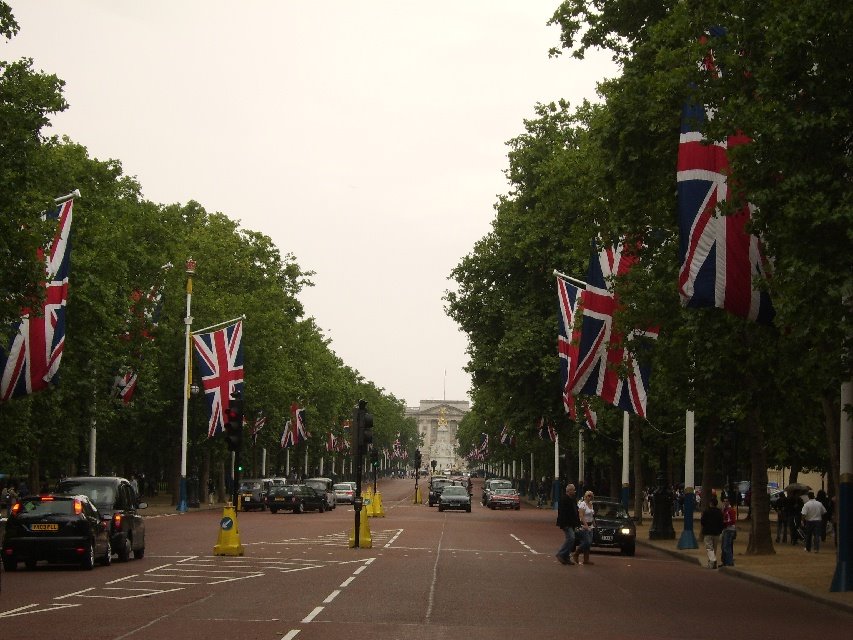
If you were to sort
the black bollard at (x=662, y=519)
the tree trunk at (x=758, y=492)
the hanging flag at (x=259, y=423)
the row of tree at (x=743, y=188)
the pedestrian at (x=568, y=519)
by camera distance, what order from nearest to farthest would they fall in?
the row of tree at (x=743, y=188), the pedestrian at (x=568, y=519), the tree trunk at (x=758, y=492), the black bollard at (x=662, y=519), the hanging flag at (x=259, y=423)

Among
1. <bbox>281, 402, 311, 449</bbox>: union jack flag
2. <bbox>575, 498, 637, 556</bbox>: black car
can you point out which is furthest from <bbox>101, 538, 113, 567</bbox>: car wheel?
<bbox>281, 402, 311, 449</bbox>: union jack flag

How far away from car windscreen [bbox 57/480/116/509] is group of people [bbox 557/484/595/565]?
9.82 metres

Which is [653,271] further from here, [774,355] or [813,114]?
[813,114]

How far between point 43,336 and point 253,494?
43.7m

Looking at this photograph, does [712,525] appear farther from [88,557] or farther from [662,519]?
[662,519]

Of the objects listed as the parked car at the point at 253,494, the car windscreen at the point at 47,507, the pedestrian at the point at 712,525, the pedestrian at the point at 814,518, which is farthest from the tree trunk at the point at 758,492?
the parked car at the point at 253,494

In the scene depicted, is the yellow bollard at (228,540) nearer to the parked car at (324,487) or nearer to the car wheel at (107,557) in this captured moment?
the car wheel at (107,557)

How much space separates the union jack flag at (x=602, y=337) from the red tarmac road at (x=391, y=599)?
15.0 ft

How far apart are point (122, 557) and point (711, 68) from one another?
16007 mm

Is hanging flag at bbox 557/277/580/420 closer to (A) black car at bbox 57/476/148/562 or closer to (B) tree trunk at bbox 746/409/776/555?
(B) tree trunk at bbox 746/409/776/555

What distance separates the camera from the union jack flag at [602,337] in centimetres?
3447

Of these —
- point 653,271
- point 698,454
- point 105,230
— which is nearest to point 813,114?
point 653,271

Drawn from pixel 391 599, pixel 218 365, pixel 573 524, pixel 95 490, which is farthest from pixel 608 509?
pixel 218 365

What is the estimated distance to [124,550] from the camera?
2930 cm
